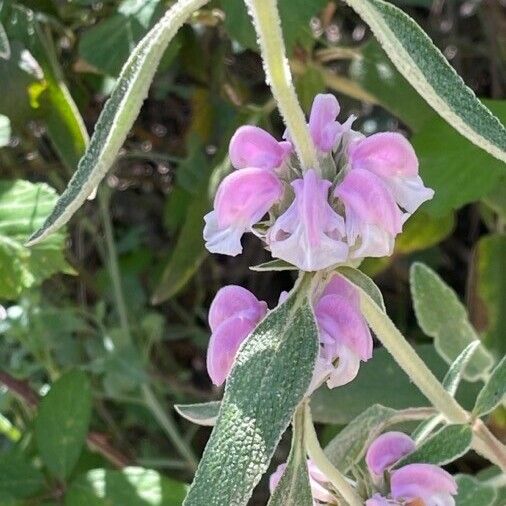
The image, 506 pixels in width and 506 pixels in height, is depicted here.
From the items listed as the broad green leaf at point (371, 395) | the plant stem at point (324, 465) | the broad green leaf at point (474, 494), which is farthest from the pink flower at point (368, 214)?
the broad green leaf at point (371, 395)

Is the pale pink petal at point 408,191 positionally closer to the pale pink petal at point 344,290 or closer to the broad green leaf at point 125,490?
the pale pink petal at point 344,290

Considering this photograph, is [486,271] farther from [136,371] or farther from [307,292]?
[307,292]

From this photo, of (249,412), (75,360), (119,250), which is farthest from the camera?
(119,250)

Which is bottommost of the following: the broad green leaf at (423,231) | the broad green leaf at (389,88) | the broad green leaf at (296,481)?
the broad green leaf at (423,231)

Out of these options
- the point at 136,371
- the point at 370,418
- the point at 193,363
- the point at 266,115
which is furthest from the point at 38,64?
the point at 193,363

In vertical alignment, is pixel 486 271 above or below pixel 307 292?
below

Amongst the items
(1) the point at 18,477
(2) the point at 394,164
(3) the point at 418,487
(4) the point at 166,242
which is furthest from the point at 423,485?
(4) the point at 166,242

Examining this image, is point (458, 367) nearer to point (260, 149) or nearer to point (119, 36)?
point (260, 149)

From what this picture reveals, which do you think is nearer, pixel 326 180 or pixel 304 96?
pixel 326 180
